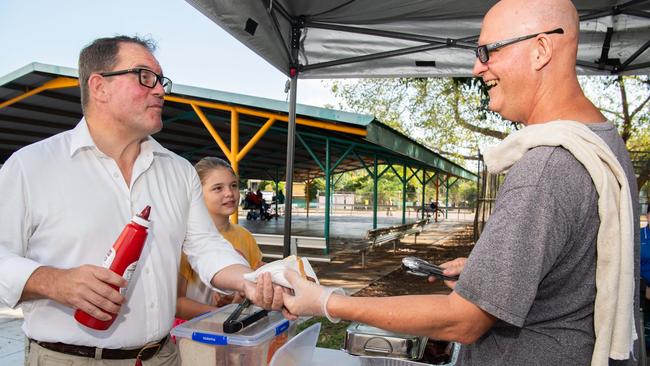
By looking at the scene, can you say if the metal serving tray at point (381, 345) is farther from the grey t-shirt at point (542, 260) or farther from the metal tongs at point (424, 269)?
the grey t-shirt at point (542, 260)

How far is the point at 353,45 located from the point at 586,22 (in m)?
2.27

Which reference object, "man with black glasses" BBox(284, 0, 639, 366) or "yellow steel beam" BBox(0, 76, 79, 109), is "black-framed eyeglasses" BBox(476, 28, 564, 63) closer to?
"man with black glasses" BBox(284, 0, 639, 366)

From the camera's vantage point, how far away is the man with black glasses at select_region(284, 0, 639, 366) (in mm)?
1146

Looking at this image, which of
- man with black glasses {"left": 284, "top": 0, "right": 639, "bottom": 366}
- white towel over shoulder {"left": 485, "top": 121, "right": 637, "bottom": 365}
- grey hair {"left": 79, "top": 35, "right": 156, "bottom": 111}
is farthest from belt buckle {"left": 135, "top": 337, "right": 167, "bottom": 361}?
white towel over shoulder {"left": 485, "top": 121, "right": 637, "bottom": 365}

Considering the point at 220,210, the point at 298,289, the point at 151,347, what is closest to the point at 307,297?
the point at 298,289

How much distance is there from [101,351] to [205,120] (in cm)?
913

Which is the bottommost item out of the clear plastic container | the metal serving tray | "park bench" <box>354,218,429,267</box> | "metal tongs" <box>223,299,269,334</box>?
"park bench" <box>354,218,429,267</box>

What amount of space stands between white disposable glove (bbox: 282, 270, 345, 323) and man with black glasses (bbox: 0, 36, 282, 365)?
11 centimetres

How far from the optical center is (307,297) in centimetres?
153

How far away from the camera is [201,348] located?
168 cm

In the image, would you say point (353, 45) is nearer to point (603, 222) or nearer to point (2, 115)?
point (603, 222)

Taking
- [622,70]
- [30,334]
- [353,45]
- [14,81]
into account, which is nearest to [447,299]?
[30,334]

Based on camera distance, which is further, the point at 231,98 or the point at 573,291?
the point at 231,98

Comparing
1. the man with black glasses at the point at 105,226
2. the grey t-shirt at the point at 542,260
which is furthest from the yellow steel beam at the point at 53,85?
the grey t-shirt at the point at 542,260
